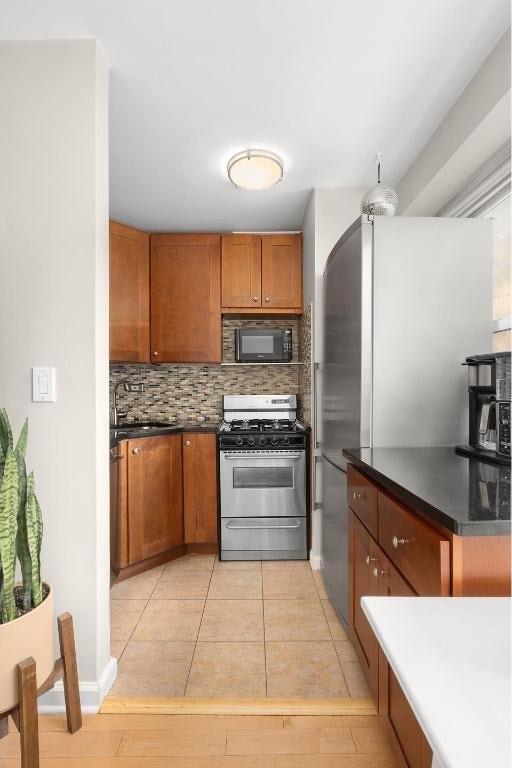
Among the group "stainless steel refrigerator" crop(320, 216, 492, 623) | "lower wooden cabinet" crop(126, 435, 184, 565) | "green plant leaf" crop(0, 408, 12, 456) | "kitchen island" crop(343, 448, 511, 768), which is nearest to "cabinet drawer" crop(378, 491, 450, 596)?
"kitchen island" crop(343, 448, 511, 768)

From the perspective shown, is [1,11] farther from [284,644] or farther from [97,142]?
[284,644]

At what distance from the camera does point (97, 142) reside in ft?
5.57

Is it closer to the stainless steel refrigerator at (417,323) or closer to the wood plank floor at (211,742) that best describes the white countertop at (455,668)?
the wood plank floor at (211,742)

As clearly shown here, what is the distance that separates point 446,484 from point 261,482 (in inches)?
78.0

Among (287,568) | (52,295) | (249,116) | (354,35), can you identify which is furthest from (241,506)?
(354,35)

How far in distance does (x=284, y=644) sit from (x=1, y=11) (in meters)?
2.66

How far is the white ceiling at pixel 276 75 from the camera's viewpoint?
5.20 ft

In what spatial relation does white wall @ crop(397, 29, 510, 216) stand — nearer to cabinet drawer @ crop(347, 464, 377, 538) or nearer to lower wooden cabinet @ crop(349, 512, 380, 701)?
cabinet drawer @ crop(347, 464, 377, 538)

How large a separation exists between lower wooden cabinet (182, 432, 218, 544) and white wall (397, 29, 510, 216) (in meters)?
2.00

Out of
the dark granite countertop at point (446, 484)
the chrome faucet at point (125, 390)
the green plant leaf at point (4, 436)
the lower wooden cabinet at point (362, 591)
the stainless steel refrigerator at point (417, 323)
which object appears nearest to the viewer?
the dark granite countertop at point (446, 484)

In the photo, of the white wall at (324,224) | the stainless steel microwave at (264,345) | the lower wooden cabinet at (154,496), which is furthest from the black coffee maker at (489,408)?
the lower wooden cabinet at (154,496)

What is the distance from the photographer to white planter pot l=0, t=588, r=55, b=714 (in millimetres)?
1209

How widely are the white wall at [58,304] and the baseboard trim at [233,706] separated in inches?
5.2

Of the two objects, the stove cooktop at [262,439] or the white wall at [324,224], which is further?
the stove cooktop at [262,439]
